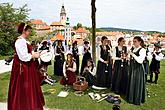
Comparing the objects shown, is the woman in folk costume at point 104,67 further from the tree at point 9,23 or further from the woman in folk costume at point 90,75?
the tree at point 9,23

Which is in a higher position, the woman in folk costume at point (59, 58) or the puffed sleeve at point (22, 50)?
the puffed sleeve at point (22, 50)

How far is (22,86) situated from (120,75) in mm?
3306

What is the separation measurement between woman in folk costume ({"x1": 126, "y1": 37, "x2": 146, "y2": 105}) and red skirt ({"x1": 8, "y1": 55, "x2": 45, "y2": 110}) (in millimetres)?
2458

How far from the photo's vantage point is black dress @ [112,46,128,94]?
25.2ft

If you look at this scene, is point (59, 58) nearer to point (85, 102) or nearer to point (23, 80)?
point (85, 102)

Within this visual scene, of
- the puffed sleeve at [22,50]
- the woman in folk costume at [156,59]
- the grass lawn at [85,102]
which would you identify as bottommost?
the grass lawn at [85,102]

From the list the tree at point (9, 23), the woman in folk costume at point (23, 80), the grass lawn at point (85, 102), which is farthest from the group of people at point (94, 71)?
the tree at point (9, 23)

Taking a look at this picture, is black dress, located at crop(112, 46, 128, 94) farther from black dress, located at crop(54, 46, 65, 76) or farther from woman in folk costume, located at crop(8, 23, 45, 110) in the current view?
woman in folk costume, located at crop(8, 23, 45, 110)

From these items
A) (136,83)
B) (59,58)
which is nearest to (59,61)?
(59,58)

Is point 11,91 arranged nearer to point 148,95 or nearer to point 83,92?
point 83,92

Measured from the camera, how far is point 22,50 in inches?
201

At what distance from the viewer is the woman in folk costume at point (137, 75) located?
6621mm

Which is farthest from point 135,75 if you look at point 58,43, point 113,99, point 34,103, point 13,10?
point 13,10

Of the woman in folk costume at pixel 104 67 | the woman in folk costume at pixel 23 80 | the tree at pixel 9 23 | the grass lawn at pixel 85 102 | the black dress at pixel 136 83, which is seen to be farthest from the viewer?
the tree at pixel 9 23
